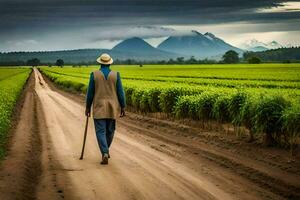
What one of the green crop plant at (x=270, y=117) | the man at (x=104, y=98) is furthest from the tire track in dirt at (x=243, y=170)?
the man at (x=104, y=98)

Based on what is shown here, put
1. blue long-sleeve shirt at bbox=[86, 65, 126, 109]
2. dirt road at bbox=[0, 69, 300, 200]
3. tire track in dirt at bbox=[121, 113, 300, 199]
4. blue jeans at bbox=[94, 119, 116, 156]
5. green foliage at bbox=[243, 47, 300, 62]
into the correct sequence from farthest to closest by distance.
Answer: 1. green foliage at bbox=[243, 47, 300, 62]
2. blue long-sleeve shirt at bbox=[86, 65, 126, 109]
3. blue jeans at bbox=[94, 119, 116, 156]
4. tire track in dirt at bbox=[121, 113, 300, 199]
5. dirt road at bbox=[0, 69, 300, 200]

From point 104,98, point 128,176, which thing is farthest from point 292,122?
point 104,98

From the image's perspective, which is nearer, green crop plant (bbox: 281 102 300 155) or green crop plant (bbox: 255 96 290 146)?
green crop plant (bbox: 281 102 300 155)

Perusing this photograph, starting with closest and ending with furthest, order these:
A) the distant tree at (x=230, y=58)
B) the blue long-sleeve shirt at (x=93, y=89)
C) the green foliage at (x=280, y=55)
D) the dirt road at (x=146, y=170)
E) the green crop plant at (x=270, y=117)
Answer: the dirt road at (x=146, y=170) → the blue long-sleeve shirt at (x=93, y=89) → the green crop plant at (x=270, y=117) → the distant tree at (x=230, y=58) → the green foliage at (x=280, y=55)

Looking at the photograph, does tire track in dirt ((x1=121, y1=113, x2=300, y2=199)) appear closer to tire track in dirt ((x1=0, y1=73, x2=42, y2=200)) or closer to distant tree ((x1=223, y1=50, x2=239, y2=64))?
tire track in dirt ((x1=0, y1=73, x2=42, y2=200))

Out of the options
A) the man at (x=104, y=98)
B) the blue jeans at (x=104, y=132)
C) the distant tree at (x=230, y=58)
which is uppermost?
the man at (x=104, y=98)

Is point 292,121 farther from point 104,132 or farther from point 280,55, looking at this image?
point 280,55

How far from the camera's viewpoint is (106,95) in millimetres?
12531

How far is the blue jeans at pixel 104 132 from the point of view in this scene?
12.2 metres

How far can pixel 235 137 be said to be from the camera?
16375 mm

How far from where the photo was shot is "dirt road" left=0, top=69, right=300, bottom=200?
9.20 m

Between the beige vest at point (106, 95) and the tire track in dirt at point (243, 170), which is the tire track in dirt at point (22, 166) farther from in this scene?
the tire track in dirt at point (243, 170)

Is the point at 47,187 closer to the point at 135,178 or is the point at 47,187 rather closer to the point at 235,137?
the point at 135,178

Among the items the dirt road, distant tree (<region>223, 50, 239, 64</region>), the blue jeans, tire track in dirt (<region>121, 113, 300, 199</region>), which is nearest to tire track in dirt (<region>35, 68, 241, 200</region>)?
the dirt road
